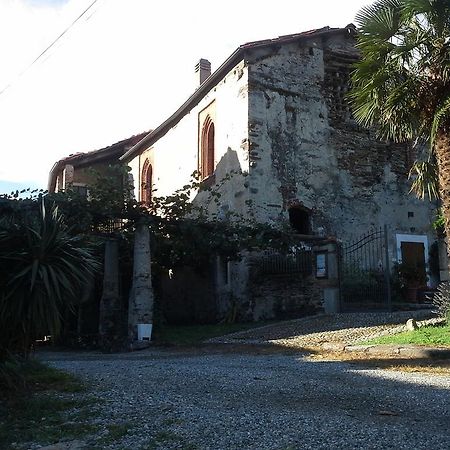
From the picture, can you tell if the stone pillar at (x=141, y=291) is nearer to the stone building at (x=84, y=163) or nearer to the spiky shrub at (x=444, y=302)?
the spiky shrub at (x=444, y=302)

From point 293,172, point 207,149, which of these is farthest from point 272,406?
point 207,149

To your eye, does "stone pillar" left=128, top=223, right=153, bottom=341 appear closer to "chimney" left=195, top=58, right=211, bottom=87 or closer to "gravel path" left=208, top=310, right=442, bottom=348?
"gravel path" left=208, top=310, right=442, bottom=348

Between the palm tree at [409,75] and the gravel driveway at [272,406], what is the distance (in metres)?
5.11

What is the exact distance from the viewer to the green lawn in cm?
1057

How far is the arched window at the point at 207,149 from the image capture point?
21.7 metres

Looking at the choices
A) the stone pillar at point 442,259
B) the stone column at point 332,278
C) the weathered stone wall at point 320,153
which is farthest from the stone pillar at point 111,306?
the stone pillar at point 442,259

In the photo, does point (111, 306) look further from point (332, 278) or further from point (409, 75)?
point (409, 75)

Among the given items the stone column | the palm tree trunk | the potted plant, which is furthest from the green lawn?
the potted plant

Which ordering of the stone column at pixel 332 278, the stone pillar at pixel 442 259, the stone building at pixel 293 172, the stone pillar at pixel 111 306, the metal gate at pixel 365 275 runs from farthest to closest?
the stone pillar at pixel 442 259, the stone building at pixel 293 172, the metal gate at pixel 365 275, the stone column at pixel 332 278, the stone pillar at pixel 111 306

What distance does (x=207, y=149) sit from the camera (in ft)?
72.0

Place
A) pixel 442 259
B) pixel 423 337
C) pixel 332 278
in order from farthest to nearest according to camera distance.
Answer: pixel 442 259
pixel 332 278
pixel 423 337

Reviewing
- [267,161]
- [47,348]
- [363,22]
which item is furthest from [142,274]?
[363,22]

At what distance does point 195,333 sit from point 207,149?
27.7 feet

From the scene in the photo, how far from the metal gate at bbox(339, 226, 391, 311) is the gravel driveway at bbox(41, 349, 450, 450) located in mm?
7240
